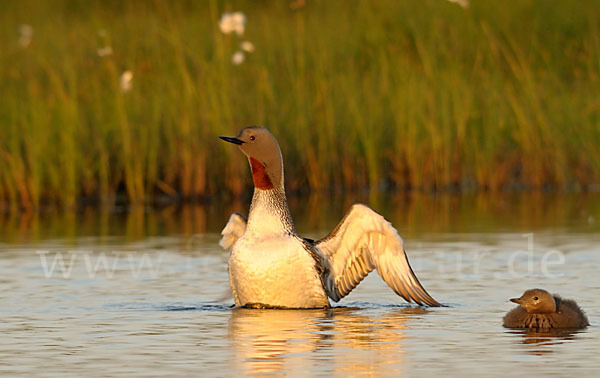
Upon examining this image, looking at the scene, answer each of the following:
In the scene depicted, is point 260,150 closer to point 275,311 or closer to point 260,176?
point 260,176

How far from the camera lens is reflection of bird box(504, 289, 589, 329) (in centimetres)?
780

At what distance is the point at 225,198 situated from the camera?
1650cm

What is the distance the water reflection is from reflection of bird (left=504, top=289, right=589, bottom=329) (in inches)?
25.8

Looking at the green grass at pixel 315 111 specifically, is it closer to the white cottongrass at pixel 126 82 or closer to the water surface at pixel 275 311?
the white cottongrass at pixel 126 82

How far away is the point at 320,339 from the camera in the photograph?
7410mm

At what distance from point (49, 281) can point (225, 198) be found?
6.59 metres

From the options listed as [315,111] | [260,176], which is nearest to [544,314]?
[260,176]

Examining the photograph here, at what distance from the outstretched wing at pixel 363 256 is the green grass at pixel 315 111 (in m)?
6.87

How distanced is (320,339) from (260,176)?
74.9 inches

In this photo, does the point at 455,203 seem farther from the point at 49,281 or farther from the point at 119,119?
the point at 49,281

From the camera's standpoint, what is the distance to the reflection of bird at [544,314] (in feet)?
25.6

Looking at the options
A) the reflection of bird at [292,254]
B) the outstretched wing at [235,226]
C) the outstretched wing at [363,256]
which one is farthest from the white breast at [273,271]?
the outstretched wing at [235,226]

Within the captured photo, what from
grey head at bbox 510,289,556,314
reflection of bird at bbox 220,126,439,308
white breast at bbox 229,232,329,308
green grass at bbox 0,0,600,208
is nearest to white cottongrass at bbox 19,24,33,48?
green grass at bbox 0,0,600,208

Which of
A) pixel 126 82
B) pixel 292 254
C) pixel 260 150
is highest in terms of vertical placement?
pixel 126 82
